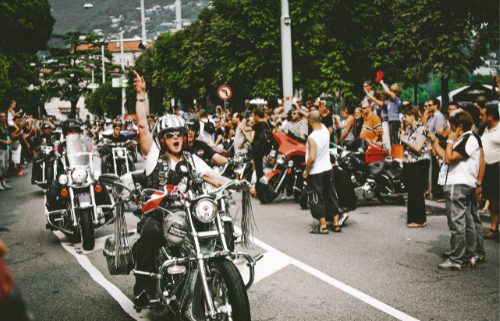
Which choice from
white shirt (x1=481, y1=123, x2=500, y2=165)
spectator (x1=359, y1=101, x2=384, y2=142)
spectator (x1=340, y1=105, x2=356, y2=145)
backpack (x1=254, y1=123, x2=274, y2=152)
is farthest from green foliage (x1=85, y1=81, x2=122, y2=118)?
white shirt (x1=481, y1=123, x2=500, y2=165)

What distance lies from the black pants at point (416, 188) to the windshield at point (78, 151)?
5.07 meters

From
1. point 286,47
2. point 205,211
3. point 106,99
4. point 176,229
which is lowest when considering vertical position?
point 176,229

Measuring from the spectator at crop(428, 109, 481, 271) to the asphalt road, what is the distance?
20 cm

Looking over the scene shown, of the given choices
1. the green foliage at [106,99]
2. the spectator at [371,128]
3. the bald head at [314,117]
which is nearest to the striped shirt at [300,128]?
the spectator at [371,128]

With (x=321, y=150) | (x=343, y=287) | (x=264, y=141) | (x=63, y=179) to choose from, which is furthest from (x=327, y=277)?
(x=264, y=141)

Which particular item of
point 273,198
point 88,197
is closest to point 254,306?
point 88,197

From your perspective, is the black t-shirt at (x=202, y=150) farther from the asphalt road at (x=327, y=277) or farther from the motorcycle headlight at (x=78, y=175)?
the motorcycle headlight at (x=78, y=175)

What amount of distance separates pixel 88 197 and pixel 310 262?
328 cm

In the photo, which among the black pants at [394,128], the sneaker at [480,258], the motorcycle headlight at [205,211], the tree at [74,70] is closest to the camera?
the motorcycle headlight at [205,211]

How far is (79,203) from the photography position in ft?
23.6

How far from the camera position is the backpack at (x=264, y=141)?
11.3 m

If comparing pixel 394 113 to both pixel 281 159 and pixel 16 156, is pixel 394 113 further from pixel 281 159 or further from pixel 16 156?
pixel 16 156

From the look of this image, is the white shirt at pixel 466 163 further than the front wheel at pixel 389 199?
No

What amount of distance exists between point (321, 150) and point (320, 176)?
41 centimetres
